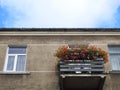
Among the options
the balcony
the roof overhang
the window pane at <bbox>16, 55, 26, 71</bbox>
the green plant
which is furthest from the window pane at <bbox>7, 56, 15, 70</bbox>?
the balcony

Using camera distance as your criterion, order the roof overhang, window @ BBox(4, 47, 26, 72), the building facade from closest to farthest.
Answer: the building facade, window @ BBox(4, 47, 26, 72), the roof overhang

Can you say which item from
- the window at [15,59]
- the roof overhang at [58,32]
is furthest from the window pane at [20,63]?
the roof overhang at [58,32]

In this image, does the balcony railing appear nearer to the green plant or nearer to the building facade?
the green plant

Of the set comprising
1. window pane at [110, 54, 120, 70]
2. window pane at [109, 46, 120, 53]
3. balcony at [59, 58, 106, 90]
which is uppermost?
window pane at [109, 46, 120, 53]

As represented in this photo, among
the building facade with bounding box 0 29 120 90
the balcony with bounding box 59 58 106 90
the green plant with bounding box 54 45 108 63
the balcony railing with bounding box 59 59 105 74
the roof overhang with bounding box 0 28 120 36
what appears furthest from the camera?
the roof overhang with bounding box 0 28 120 36

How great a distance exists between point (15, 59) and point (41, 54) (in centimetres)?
158

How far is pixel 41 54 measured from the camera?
43.6ft

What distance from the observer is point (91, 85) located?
1178 cm

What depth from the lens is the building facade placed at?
1196 cm

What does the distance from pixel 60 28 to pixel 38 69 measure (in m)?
3.29

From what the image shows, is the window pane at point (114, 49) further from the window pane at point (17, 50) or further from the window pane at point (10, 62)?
the window pane at point (10, 62)

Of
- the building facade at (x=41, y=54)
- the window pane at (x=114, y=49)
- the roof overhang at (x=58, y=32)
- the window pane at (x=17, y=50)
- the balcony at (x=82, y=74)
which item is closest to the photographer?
the balcony at (x=82, y=74)

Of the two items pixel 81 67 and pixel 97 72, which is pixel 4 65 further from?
pixel 97 72

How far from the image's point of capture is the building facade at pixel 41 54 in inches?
471
